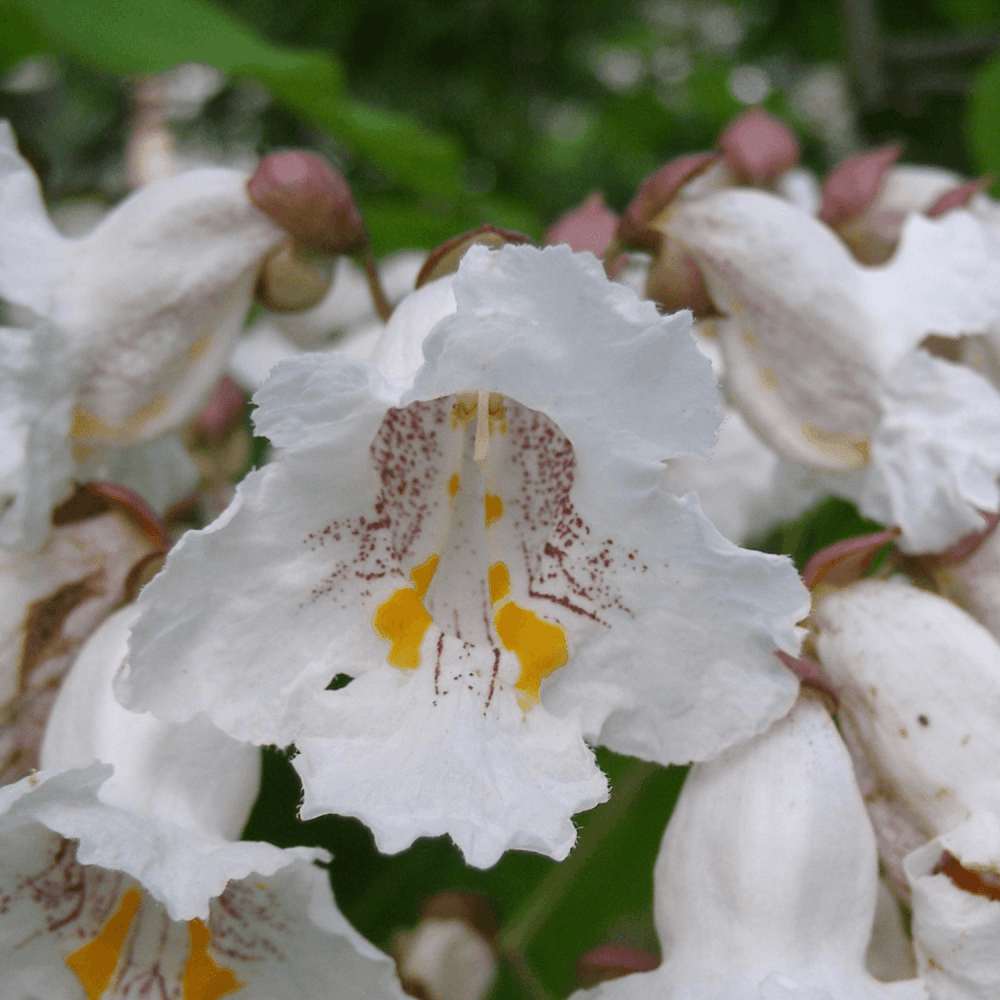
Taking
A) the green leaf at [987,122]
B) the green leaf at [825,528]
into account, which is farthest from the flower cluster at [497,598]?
the green leaf at [987,122]

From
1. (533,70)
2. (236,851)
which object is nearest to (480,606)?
(236,851)

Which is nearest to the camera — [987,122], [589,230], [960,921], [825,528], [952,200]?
[960,921]

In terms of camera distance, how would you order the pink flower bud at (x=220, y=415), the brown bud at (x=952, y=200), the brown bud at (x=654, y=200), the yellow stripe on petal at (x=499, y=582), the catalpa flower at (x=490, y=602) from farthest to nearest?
the pink flower bud at (x=220, y=415) → the brown bud at (x=952, y=200) → the brown bud at (x=654, y=200) → the yellow stripe on petal at (x=499, y=582) → the catalpa flower at (x=490, y=602)

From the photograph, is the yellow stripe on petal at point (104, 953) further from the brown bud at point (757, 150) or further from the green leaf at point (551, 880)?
the brown bud at point (757, 150)

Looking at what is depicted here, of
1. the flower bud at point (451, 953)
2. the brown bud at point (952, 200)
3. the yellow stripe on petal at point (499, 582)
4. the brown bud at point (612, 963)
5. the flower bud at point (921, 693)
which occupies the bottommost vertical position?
the flower bud at point (451, 953)

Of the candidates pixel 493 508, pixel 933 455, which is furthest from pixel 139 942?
pixel 933 455

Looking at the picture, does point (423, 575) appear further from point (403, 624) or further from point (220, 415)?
point (220, 415)

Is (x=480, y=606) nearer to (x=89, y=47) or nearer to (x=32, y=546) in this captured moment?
(x=32, y=546)
